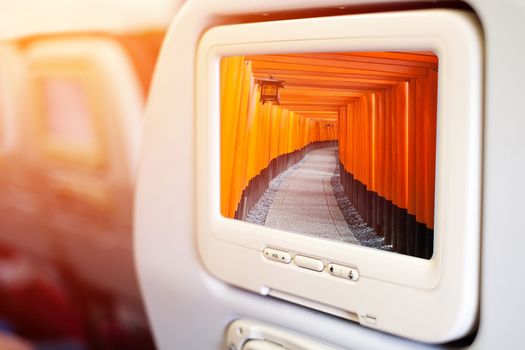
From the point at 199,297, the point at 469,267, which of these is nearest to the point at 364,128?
the point at 469,267

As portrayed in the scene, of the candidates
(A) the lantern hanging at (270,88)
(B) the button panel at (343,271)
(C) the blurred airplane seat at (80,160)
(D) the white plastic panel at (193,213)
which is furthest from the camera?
(C) the blurred airplane seat at (80,160)

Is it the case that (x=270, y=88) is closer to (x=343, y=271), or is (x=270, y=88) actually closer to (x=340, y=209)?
(x=340, y=209)

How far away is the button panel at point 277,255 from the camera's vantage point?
1.00 metres

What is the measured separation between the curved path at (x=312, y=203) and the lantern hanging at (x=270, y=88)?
0.46 feet

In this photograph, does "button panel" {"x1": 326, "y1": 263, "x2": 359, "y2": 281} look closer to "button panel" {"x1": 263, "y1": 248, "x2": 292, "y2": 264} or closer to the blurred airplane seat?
"button panel" {"x1": 263, "y1": 248, "x2": 292, "y2": 264}

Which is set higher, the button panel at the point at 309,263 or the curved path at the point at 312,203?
the curved path at the point at 312,203

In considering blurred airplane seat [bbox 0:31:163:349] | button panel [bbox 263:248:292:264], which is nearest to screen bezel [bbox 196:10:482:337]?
button panel [bbox 263:248:292:264]

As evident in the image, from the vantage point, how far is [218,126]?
112 centimetres

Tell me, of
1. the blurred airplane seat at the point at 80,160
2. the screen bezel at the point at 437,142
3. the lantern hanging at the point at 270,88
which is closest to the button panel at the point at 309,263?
the screen bezel at the point at 437,142

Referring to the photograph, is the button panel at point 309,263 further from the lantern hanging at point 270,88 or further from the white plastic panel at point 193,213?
the lantern hanging at point 270,88

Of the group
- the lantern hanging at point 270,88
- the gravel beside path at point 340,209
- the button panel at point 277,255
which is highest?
the lantern hanging at point 270,88

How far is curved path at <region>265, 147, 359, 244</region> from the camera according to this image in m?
0.98

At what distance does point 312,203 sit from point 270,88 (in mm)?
241

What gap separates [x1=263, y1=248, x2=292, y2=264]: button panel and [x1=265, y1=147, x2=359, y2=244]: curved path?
0.05 metres
